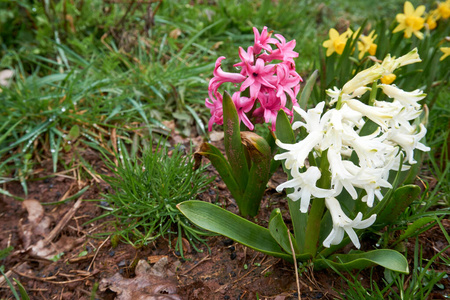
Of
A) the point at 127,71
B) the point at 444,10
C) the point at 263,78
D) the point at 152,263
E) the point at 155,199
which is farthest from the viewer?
the point at 127,71

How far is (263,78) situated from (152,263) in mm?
966

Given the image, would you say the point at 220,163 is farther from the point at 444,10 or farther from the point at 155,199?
the point at 444,10

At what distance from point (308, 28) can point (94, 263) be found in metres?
2.96

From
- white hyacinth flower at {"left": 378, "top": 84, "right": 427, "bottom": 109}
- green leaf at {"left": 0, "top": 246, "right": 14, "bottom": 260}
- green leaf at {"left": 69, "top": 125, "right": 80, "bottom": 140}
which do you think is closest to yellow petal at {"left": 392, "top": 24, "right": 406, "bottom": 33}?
white hyacinth flower at {"left": 378, "top": 84, "right": 427, "bottom": 109}

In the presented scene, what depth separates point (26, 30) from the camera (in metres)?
3.24

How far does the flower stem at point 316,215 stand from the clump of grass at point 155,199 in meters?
0.52

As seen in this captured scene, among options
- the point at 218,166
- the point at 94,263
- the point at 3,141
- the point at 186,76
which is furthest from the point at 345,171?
the point at 3,141

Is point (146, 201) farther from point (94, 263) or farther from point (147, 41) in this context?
point (147, 41)

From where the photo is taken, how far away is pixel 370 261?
4.26 ft

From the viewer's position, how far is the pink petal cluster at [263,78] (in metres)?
1.49

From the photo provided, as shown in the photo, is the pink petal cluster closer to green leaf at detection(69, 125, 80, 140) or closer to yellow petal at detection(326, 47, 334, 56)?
yellow petal at detection(326, 47, 334, 56)

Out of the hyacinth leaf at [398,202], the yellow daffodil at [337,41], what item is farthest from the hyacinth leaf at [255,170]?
the yellow daffodil at [337,41]

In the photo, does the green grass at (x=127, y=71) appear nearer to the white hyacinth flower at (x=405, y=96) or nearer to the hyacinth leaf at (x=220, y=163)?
the hyacinth leaf at (x=220, y=163)

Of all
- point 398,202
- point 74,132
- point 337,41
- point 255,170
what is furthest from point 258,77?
point 74,132
